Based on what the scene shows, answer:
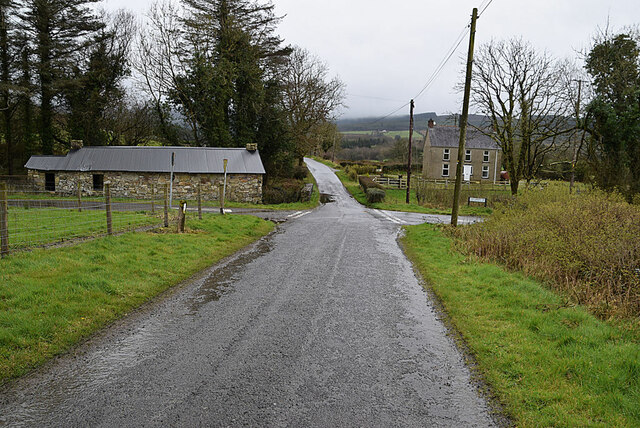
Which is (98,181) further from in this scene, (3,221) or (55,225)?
(3,221)

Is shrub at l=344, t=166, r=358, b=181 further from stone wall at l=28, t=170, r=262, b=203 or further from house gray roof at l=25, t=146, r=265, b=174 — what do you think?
stone wall at l=28, t=170, r=262, b=203

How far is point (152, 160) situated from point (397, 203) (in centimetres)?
1883

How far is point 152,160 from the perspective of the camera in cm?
2906

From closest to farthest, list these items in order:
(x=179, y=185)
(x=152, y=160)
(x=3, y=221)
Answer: (x=3, y=221)
(x=179, y=185)
(x=152, y=160)

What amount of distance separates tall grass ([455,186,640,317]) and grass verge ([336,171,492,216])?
51.7 ft

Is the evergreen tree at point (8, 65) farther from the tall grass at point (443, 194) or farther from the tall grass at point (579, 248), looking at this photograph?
the tall grass at point (579, 248)

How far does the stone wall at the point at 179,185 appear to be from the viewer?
1129 inches

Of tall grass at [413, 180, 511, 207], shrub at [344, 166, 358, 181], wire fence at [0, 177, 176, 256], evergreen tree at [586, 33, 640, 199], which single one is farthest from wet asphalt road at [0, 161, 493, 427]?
shrub at [344, 166, 358, 181]

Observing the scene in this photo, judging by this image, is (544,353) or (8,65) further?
(8,65)

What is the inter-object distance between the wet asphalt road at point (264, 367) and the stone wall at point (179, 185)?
69.5 ft

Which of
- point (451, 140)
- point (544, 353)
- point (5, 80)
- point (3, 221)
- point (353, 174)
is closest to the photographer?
point (544, 353)

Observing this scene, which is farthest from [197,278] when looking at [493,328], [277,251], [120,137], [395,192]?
[120,137]

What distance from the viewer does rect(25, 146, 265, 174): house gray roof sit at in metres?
28.7

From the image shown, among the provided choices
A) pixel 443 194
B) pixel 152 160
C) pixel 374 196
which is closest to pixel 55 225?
pixel 152 160
